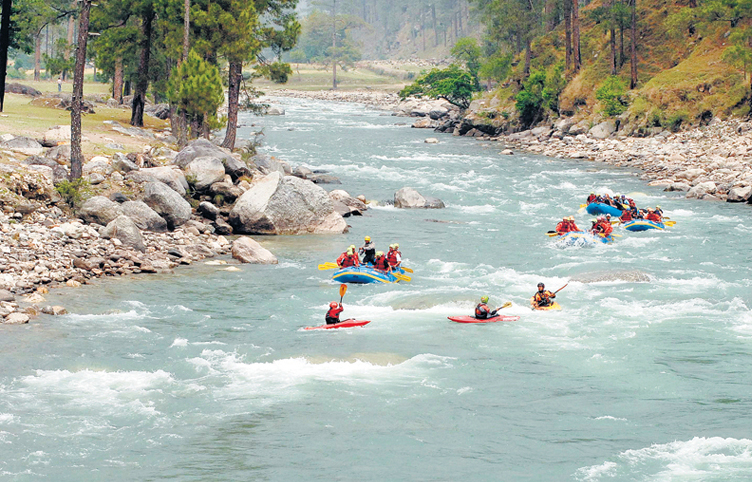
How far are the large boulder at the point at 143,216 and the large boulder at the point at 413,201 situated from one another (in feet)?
40.6

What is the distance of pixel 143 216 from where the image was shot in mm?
24859

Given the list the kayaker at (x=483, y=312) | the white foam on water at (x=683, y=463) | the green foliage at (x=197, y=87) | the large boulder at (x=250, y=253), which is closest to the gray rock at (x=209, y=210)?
the large boulder at (x=250, y=253)

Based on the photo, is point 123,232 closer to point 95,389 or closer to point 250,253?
point 250,253

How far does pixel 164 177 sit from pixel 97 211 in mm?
4451

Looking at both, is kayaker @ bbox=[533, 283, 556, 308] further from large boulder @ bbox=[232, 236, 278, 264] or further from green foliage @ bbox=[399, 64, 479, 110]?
green foliage @ bbox=[399, 64, 479, 110]

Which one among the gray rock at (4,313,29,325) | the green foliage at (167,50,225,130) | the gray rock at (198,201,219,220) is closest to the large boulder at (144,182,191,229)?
the gray rock at (198,201,219,220)

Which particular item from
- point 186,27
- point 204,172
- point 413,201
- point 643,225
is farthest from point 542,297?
point 186,27

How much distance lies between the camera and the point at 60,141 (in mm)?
29469

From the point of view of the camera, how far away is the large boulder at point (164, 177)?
90.1ft

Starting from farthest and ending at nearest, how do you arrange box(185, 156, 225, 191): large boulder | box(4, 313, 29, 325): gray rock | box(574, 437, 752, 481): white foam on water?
1. box(185, 156, 225, 191): large boulder
2. box(4, 313, 29, 325): gray rock
3. box(574, 437, 752, 481): white foam on water

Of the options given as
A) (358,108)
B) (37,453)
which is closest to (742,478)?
(37,453)

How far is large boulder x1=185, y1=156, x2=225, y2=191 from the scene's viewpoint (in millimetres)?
28922

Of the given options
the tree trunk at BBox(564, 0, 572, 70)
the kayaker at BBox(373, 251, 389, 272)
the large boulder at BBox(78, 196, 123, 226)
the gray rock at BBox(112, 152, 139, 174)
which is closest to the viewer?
the kayaker at BBox(373, 251, 389, 272)

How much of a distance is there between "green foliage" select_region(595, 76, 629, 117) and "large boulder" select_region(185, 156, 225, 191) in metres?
36.1
